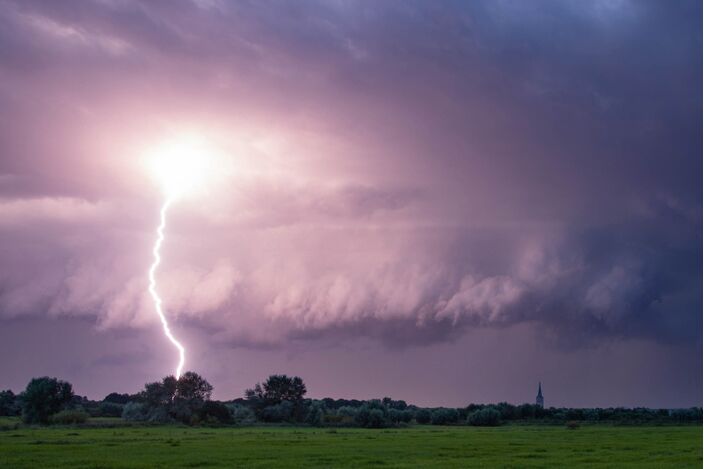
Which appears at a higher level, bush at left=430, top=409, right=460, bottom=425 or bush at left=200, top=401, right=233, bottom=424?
bush at left=200, top=401, right=233, bottom=424

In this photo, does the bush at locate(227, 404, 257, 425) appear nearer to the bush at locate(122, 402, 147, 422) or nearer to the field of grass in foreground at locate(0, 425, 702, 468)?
the bush at locate(122, 402, 147, 422)

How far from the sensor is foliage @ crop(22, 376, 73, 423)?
130m

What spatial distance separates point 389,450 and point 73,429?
185ft

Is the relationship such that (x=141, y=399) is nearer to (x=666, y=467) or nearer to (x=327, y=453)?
(x=327, y=453)

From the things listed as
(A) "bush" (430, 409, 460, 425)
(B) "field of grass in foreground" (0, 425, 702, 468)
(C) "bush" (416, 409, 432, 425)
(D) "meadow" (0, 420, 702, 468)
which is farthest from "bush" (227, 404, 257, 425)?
(B) "field of grass in foreground" (0, 425, 702, 468)

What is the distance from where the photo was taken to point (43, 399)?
132m

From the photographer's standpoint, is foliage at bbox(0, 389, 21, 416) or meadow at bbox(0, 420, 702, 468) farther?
foliage at bbox(0, 389, 21, 416)

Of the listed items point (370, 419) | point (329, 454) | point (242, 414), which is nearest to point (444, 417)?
point (370, 419)

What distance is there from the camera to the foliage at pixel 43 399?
130500 millimetres

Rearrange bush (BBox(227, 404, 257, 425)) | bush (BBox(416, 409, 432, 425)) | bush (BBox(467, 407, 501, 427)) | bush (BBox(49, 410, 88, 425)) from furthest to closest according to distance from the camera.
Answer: bush (BBox(416, 409, 432, 425)), bush (BBox(467, 407, 501, 427)), bush (BBox(227, 404, 257, 425)), bush (BBox(49, 410, 88, 425))

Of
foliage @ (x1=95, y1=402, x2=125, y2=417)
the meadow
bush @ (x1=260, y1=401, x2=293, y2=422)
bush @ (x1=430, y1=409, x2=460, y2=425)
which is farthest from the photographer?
foliage @ (x1=95, y1=402, x2=125, y2=417)

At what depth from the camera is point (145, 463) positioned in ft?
172

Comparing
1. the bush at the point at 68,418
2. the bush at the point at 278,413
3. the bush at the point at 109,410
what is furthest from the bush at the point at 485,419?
the bush at the point at 68,418

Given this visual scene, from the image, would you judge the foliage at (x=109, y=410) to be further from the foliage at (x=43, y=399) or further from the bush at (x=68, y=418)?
the bush at (x=68, y=418)
